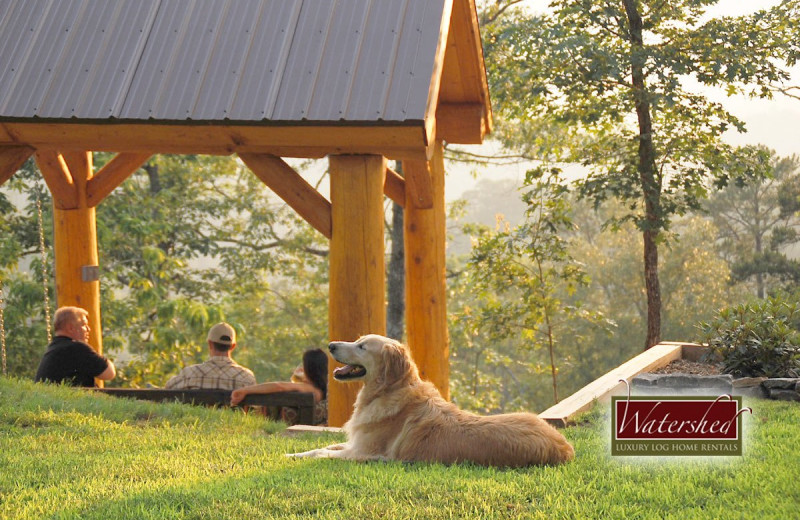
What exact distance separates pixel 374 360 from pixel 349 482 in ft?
3.15

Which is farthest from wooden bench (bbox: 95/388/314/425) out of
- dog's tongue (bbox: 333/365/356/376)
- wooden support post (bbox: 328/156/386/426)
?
dog's tongue (bbox: 333/365/356/376)

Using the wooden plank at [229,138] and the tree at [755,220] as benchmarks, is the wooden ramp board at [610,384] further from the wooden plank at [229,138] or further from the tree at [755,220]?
the tree at [755,220]

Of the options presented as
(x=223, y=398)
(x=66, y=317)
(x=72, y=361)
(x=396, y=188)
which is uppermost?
(x=396, y=188)

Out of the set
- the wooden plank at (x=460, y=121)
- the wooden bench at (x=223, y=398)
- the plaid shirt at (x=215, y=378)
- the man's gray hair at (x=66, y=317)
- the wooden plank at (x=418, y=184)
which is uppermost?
the wooden plank at (x=460, y=121)

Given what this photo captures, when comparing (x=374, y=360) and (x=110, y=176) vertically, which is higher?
(x=110, y=176)

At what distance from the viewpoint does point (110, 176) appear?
32.6 ft

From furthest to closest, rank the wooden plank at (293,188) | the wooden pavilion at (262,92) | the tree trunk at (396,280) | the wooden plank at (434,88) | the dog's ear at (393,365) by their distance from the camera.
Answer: the tree trunk at (396,280)
the wooden plank at (293,188)
the wooden pavilion at (262,92)
the wooden plank at (434,88)
the dog's ear at (393,365)

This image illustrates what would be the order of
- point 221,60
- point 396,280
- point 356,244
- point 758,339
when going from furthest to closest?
point 396,280 < point 758,339 < point 221,60 < point 356,244

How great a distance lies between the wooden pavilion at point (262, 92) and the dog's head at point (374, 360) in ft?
4.67

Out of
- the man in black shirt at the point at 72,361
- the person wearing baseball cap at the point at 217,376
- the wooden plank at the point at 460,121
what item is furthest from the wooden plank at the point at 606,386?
the man in black shirt at the point at 72,361

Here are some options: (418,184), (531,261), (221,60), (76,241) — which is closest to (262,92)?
(221,60)

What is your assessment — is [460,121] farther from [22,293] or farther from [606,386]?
[22,293]

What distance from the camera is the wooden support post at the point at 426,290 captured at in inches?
378

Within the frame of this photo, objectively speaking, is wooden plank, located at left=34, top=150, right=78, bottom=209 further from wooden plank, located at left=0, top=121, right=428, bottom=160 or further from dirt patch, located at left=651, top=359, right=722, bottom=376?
dirt patch, located at left=651, top=359, right=722, bottom=376
